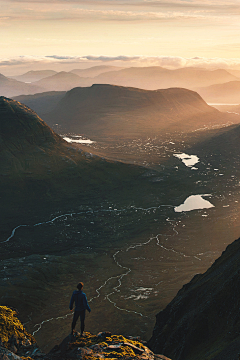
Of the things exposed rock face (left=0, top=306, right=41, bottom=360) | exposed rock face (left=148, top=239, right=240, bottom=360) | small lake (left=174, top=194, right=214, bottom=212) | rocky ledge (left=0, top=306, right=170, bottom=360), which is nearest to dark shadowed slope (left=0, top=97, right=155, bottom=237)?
small lake (left=174, top=194, right=214, bottom=212)

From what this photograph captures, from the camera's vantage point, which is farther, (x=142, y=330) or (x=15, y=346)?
(x=142, y=330)

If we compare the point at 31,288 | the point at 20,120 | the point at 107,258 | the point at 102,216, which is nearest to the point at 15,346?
the point at 31,288

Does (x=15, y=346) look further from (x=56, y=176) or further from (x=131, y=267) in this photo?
(x=56, y=176)

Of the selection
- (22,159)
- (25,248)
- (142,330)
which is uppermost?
(22,159)

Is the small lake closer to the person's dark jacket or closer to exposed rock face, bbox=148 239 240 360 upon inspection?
exposed rock face, bbox=148 239 240 360

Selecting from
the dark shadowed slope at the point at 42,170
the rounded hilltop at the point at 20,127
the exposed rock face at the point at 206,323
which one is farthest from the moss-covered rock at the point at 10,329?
the rounded hilltop at the point at 20,127

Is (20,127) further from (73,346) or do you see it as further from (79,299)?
(73,346)

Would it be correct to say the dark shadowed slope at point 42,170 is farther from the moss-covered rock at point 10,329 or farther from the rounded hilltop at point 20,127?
the moss-covered rock at point 10,329
